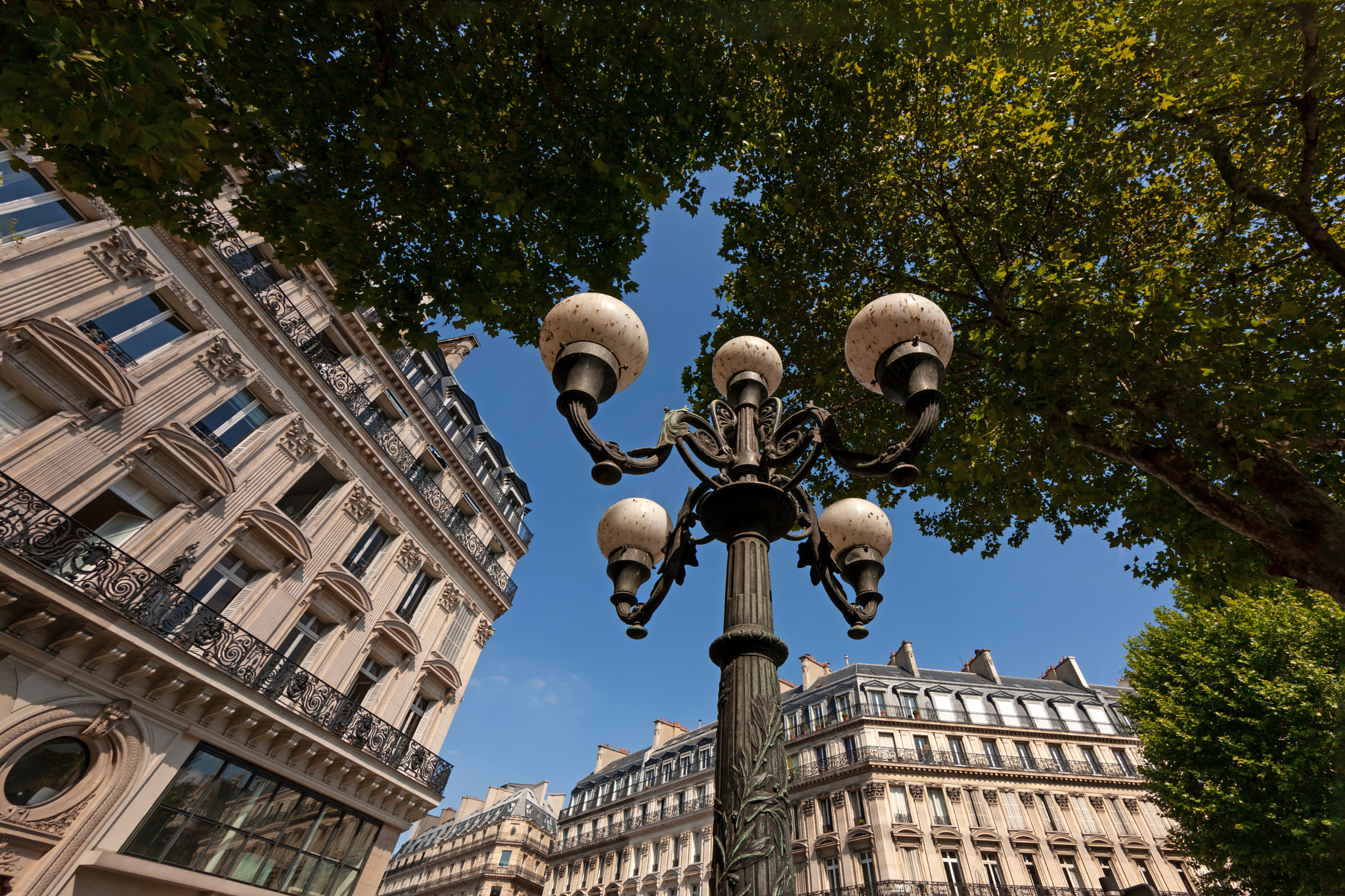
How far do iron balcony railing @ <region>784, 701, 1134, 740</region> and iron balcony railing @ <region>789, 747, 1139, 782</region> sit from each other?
1521 mm

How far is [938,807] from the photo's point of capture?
27.3 metres

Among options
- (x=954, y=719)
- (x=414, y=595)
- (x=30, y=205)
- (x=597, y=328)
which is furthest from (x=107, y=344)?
(x=954, y=719)

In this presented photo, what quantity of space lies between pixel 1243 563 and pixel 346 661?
16497 millimetres

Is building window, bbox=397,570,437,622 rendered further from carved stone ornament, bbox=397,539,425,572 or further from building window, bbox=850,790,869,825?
building window, bbox=850,790,869,825

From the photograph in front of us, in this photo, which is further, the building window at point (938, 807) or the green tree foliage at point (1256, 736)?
the building window at point (938, 807)

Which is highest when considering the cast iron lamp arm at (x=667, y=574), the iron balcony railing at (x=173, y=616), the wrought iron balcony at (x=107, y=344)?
the wrought iron balcony at (x=107, y=344)

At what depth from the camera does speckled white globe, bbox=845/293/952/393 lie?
121 inches

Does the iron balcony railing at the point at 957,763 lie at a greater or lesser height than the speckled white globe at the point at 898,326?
greater

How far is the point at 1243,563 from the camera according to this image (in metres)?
7.97

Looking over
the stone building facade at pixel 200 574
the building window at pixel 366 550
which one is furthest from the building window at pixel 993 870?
the building window at pixel 366 550

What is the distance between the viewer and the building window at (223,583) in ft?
36.3

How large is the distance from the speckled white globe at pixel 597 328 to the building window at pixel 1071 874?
34.9m

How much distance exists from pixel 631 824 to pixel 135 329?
37699 mm

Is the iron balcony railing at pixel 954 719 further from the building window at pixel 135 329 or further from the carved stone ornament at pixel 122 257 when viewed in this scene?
the carved stone ornament at pixel 122 257
